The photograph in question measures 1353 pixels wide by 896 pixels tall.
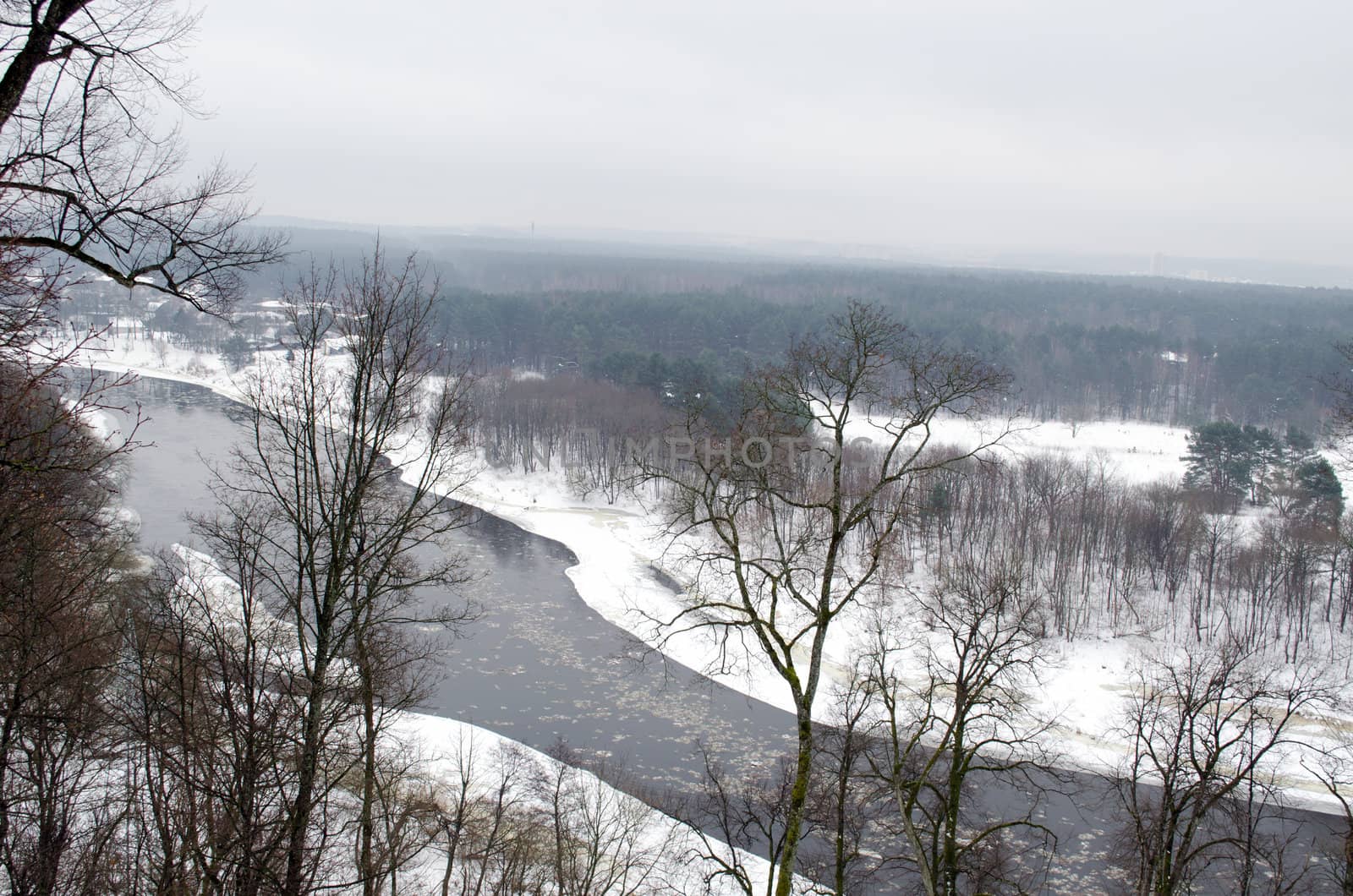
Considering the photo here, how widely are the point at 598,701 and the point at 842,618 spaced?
1068 centimetres

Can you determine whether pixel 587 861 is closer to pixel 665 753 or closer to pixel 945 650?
pixel 665 753

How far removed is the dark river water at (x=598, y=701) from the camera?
1686cm

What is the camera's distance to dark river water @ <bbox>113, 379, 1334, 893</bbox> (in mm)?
16859

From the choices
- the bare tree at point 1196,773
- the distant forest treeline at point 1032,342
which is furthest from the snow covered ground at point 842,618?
the distant forest treeline at point 1032,342

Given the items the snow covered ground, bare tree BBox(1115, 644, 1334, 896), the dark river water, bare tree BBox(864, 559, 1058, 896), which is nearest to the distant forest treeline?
the snow covered ground

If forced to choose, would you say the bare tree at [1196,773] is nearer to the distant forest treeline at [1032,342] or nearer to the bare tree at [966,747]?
the bare tree at [966,747]

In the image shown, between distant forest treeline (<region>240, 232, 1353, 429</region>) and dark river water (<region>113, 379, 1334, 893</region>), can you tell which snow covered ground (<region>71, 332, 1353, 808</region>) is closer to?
dark river water (<region>113, 379, 1334, 893</region>)

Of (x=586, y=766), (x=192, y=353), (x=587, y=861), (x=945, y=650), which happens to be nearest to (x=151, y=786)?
(x=587, y=861)

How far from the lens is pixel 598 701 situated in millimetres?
20609

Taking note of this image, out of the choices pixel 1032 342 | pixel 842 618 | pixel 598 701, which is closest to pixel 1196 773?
pixel 598 701

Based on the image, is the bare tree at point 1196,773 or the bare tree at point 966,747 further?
the bare tree at point 1196,773

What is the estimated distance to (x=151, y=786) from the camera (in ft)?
22.6

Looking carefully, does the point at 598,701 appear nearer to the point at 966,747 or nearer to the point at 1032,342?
the point at 966,747

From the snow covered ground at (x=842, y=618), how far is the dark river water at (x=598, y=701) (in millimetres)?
866
